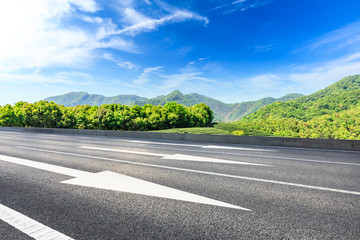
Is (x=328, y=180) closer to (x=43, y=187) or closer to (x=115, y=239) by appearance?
(x=115, y=239)

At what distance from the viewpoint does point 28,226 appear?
2.84 meters

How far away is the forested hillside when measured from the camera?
90750 millimetres

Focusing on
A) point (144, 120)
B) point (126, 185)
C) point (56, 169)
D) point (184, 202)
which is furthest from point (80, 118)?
point (184, 202)

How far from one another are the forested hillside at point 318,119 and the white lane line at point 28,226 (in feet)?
320

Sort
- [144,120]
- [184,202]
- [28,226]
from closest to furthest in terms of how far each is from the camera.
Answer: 1. [28,226]
2. [184,202]
3. [144,120]

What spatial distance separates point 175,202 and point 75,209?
1.68 m

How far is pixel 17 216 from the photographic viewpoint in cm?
315

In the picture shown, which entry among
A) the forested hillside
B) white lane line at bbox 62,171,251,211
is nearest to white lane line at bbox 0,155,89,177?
white lane line at bbox 62,171,251,211

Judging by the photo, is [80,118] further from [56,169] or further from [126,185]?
[126,185]

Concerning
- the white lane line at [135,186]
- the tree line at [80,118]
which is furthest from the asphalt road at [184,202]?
the tree line at [80,118]

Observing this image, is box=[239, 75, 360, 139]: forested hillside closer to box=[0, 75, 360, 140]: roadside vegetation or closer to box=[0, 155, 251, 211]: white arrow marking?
box=[0, 75, 360, 140]: roadside vegetation

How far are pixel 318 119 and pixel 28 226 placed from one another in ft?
449

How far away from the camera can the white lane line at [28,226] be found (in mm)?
2586

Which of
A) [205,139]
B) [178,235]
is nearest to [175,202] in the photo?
[178,235]
